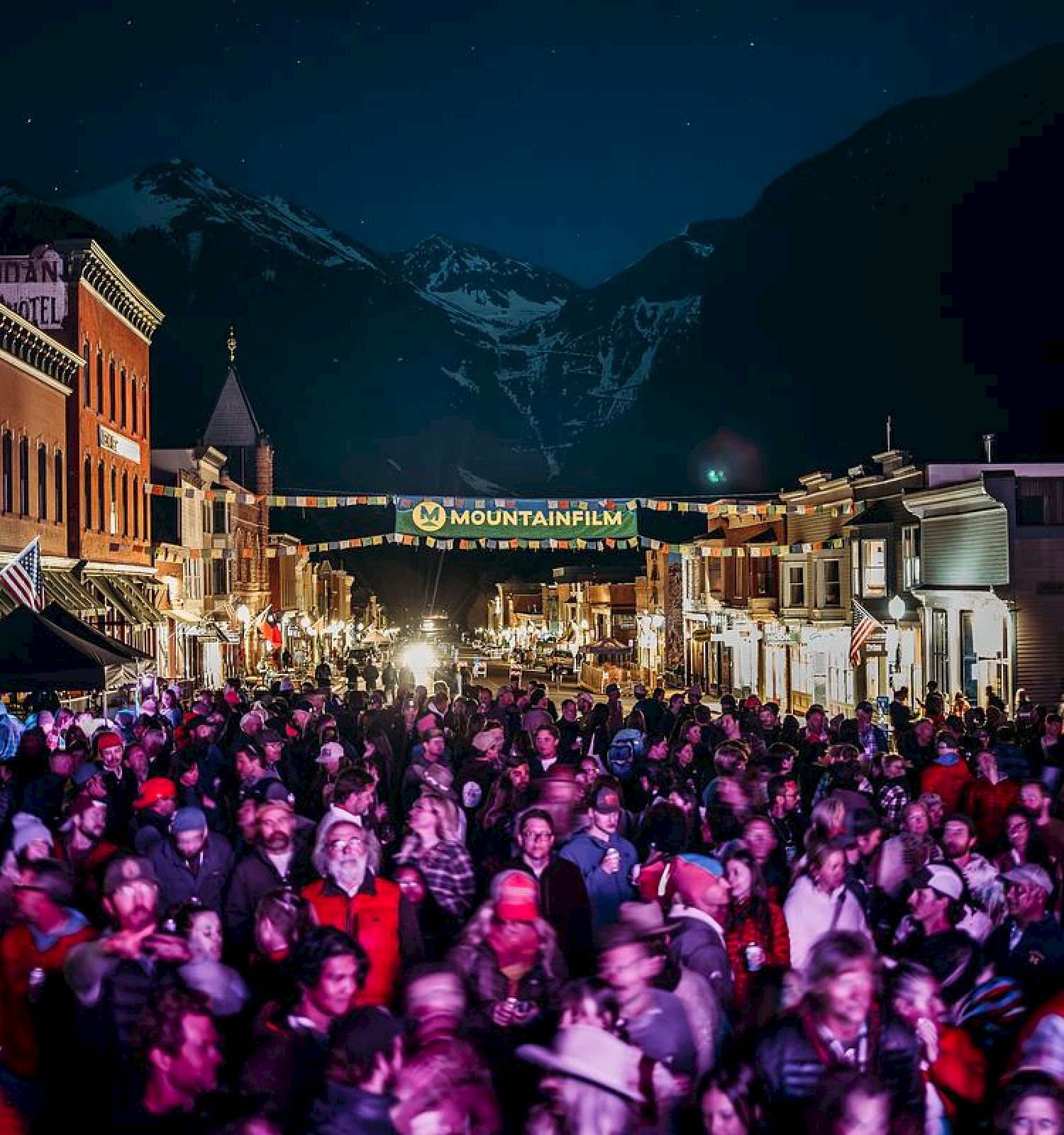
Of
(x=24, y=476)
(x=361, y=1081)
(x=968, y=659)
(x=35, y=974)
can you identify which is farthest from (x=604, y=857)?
(x=968, y=659)

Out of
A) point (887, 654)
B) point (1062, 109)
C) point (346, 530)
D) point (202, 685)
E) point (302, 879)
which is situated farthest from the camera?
point (346, 530)

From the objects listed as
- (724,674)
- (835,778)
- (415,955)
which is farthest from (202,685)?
(415,955)

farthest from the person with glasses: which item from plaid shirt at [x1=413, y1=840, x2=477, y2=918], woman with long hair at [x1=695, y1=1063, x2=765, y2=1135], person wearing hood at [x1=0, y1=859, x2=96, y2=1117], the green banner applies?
the green banner

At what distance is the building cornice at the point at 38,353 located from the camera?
27.9m

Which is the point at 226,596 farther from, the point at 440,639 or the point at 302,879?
the point at 302,879

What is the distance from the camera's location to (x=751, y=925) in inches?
263

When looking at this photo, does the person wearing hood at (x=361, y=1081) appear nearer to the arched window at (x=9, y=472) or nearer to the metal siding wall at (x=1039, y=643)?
the arched window at (x=9, y=472)

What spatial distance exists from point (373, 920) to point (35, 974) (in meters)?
1.60

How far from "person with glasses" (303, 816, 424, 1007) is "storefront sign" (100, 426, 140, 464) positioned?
31.7m

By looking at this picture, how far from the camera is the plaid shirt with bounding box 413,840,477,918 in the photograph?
759 cm

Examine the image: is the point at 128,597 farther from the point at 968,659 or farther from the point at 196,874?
the point at 196,874

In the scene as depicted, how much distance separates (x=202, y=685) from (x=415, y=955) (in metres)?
38.4

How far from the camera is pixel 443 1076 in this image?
4.34 metres

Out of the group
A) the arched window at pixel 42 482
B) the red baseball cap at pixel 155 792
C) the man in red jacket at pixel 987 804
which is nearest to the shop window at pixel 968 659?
the man in red jacket at pixel 987 804
